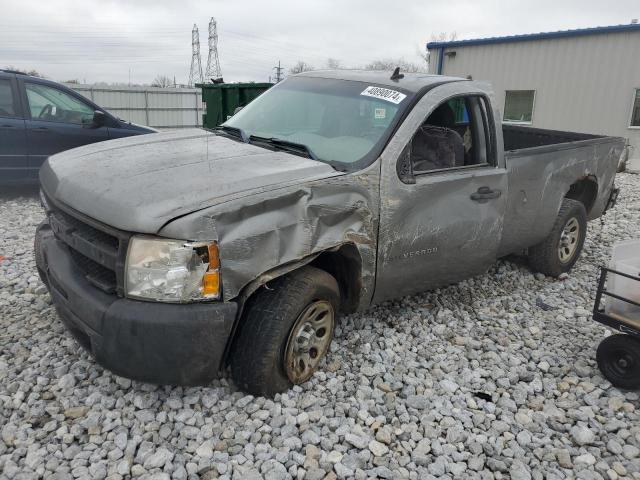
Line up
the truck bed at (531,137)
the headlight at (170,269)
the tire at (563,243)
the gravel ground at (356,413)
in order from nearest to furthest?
1. the headlight at (170,269)
2. the gravel ground at (356,413)
3. the tire at (563,243)
4. the truck bed at (531,137)

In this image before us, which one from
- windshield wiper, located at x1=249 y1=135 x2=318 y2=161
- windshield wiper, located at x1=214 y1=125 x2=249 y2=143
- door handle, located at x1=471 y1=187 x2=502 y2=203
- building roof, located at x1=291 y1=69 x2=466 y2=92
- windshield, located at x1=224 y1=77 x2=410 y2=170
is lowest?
door handle, located at x1=471 y1=187 x2=502 y2=203

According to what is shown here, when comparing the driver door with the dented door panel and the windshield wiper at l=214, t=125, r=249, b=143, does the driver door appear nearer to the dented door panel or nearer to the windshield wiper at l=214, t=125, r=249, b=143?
the windshield wiper at l=214, t=125, r=249, b=143

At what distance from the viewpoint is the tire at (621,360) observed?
128 inches

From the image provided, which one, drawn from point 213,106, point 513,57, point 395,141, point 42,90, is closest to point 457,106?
point 395,141

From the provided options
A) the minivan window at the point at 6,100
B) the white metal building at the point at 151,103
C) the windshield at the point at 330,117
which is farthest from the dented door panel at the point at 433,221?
the white metal building at the point at 151,103

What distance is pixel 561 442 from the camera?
282 centimetres

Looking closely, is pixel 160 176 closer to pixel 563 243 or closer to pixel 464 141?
pixel 464 141

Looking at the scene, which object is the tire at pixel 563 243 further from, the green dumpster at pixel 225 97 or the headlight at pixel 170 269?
the green dumpster at pixel 225 97

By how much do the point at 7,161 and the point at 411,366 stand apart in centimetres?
605

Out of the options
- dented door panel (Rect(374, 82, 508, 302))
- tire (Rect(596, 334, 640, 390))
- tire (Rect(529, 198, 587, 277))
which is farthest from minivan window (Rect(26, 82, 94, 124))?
tire (Rect(596, 334, 640, 390))

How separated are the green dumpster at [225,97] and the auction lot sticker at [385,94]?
26.6 ft

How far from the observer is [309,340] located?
3.02m

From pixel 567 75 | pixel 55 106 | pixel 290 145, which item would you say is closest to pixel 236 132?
pixel 290 145

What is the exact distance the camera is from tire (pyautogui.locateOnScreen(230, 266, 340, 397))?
108 inches
